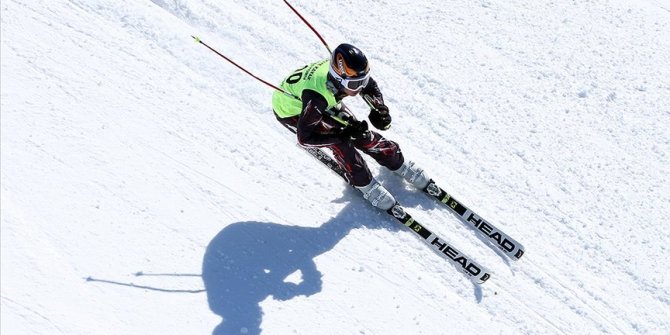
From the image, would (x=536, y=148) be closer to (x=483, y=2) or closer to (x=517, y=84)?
(x=517, y=84)

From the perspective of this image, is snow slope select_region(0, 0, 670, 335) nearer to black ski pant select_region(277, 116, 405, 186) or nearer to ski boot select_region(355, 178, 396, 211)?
ski boot select_region(355, 178, 396, 211)

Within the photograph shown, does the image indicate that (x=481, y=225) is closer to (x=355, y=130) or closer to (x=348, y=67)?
(x=355, y=130)

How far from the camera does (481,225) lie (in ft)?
24.5

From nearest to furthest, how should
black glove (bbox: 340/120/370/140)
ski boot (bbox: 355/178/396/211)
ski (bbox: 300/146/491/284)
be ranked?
black glove (bbox: 340/120/370/140) < ski (bbox: 300/146/491/284) < ski boot (bbox: 355/178/396/211)

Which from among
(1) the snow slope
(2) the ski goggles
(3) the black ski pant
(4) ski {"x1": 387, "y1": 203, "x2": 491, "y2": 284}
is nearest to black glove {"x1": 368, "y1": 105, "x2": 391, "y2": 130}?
(3) the black ski pant

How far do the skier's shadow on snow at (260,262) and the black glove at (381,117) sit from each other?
960 mm

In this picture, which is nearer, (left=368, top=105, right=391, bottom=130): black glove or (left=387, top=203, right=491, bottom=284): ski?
(left=387, top=203, right=491, bottom=284): ski

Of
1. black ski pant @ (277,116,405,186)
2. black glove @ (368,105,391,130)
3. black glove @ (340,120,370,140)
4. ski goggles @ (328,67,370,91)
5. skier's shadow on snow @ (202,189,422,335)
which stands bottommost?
skier's shadow on snow @ (202,189,422,335)

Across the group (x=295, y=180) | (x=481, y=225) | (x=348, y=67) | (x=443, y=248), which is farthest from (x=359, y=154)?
(x=481, y=225)

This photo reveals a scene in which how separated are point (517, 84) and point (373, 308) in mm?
4457

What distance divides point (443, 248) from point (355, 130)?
1551 mm

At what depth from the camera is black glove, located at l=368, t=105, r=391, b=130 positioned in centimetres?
732

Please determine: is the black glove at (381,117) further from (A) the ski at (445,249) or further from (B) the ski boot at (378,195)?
(A) the ski at (445,249)

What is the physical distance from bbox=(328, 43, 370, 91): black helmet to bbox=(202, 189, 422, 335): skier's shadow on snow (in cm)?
146
